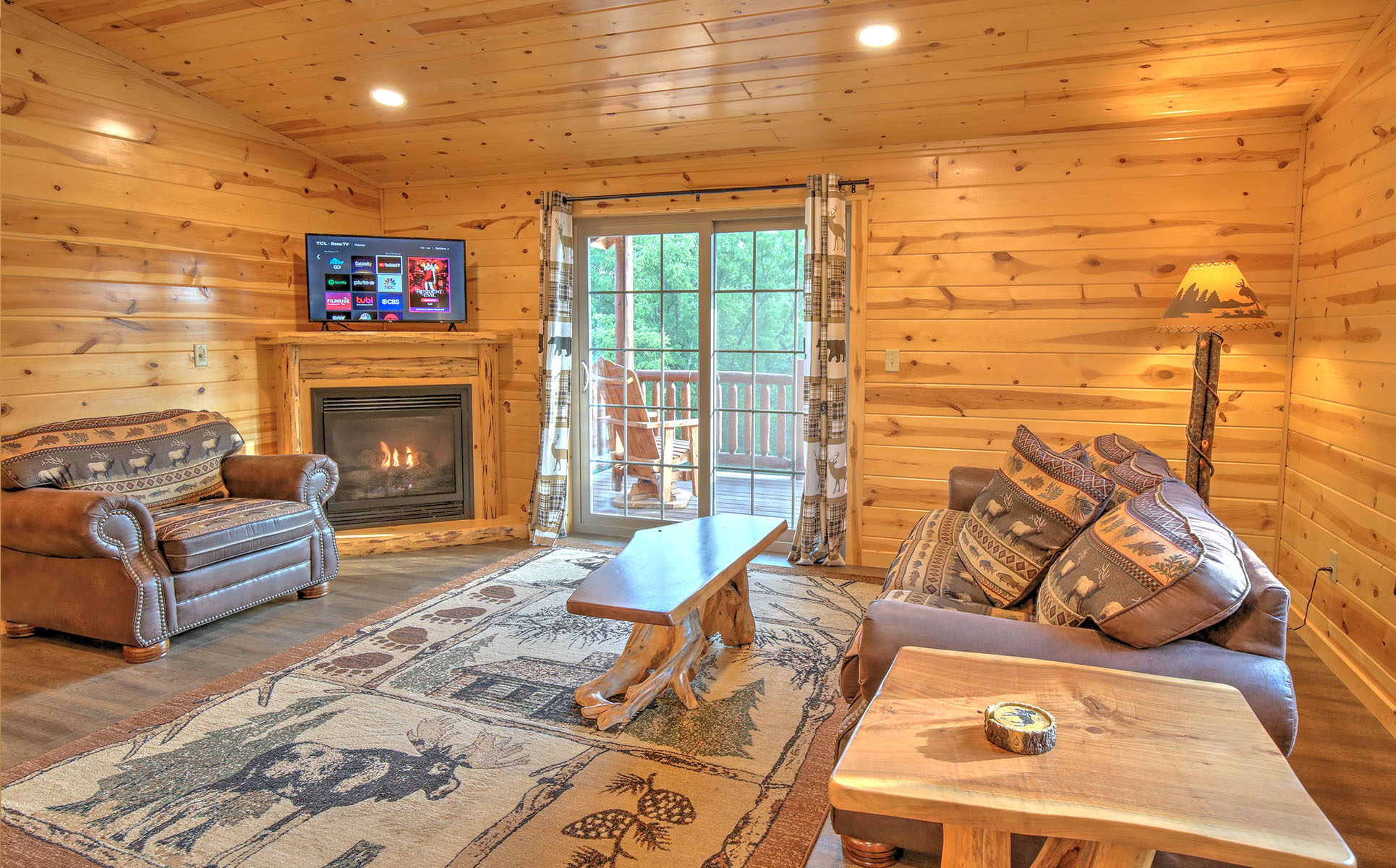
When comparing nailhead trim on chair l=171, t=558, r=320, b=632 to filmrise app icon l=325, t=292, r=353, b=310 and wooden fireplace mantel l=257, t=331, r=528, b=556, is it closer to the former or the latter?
wooden fireplace mantel l=257, t=331, r=528, b=556

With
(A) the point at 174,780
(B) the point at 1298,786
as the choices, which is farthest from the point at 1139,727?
(A) the point at 174,780

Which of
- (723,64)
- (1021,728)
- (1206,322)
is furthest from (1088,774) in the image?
(723,64)

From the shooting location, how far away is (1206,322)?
336 cm

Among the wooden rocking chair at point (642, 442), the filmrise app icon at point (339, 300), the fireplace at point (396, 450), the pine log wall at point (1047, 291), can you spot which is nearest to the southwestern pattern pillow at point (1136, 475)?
the pine log wall at point (1047, 291)

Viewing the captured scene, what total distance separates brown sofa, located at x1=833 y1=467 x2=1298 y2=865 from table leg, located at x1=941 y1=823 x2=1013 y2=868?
46 centimetres

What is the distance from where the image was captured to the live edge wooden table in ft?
3.71

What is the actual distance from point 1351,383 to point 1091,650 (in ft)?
7.28

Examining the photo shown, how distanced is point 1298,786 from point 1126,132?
3.61 metres

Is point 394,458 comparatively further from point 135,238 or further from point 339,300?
point 135,238

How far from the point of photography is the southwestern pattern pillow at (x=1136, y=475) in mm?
2547

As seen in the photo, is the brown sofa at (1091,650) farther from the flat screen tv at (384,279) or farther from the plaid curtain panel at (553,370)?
the flat screen tv at (384,279)

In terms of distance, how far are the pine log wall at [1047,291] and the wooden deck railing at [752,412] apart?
433 millimetres

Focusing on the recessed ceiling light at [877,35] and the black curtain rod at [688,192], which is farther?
the black curtain rod at [688,192]

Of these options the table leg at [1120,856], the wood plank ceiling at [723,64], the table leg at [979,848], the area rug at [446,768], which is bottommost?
the area rug at [446,768]
